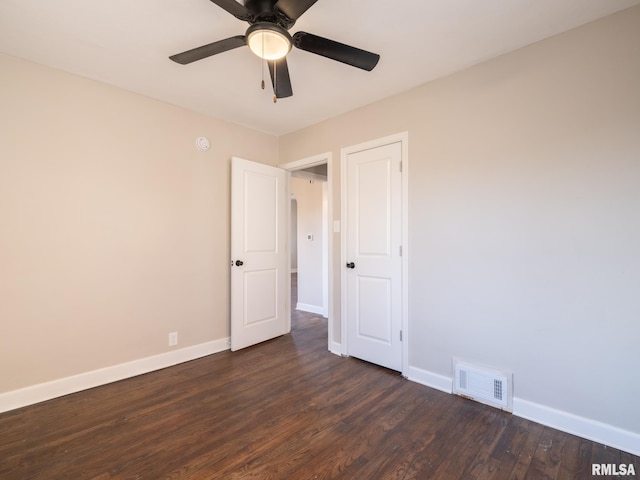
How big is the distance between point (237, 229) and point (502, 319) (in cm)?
267

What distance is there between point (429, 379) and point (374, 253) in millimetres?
1211

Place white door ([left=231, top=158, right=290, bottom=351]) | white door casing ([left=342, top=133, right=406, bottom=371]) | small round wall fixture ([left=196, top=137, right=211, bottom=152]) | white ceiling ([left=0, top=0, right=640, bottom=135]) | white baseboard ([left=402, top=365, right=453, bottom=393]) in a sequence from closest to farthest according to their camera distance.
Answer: white ceiling ([left=0, top=0, right=640, bottom=135]) → white baseboard ([left=402, top=365, right=453, bottom=393]) → white door casing ([left=342, top=133, right=406, bottom=371]) → small round wall fixture ([left=196, top=137, right=211, bottom=152]) → white door ([left=231, top=158, right=290, bottom=351])

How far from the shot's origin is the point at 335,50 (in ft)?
5.64

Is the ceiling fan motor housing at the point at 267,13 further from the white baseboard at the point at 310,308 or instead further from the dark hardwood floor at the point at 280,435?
the white baseboard at the point at 310,308

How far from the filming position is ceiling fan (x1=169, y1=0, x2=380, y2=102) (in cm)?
146

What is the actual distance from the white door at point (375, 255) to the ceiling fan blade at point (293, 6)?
1.58 metres

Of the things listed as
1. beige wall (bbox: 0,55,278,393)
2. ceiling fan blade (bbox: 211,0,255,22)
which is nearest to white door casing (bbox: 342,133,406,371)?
beige wall (bbox: 0,55,278,393)

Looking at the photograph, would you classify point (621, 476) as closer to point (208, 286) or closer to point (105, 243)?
point (208, 286)

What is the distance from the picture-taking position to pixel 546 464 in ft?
5.41

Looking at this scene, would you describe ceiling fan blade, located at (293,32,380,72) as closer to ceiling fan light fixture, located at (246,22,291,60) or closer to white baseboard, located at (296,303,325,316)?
ceiling fan light fixture, located at (246,22,291,60)

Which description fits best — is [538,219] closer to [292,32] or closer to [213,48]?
[292,32]

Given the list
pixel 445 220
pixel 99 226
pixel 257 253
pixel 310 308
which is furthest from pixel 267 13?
pixel 310 308

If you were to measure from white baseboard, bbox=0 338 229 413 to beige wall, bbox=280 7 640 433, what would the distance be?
225 cm

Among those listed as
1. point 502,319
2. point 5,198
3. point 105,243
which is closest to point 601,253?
point 502,319
